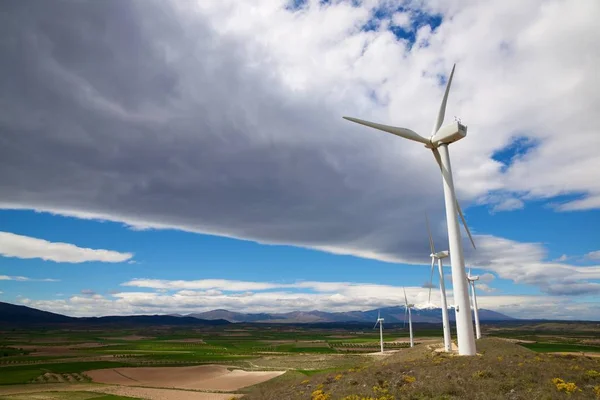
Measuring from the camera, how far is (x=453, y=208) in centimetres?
4097

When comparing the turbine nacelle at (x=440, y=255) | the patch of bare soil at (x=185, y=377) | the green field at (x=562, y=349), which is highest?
the turbine nacelle at (x=440, y=255)

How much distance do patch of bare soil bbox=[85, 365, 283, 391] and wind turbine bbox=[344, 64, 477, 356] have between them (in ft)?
151

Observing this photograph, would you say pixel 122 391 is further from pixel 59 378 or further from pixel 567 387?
pixel 567 387

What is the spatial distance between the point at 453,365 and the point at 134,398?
4923 centimetres

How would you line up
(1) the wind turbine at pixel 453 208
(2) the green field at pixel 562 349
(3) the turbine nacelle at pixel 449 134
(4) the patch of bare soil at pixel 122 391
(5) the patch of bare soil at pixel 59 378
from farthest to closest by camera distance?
1. (2) the green field at pixel 562 349
2. (5) the patch of bare soil at pixel 59 378
3. (4) the patch of bare soil at pixel 122 391
4. (3) the turbine nacelle at pixel 449 134
5. (1) the wind turbine at pixel 453 208

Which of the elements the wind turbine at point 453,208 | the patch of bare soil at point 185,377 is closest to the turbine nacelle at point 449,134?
the wind turbine at point 453,208

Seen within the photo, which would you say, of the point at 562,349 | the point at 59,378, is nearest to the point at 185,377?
the point at 59,378

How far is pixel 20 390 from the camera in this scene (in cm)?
6838

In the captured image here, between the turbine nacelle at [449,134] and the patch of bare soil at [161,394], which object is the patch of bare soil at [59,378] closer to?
the patch of bare soil at [161,394]

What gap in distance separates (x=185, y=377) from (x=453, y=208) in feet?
240

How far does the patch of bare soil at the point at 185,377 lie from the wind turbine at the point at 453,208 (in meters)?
45.9

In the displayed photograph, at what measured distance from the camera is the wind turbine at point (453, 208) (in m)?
39.0

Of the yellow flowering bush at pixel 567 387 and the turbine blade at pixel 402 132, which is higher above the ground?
the turbine blade at pixel 402 132

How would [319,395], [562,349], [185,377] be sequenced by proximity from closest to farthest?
[319,395] → [185,377] → [562,349]
